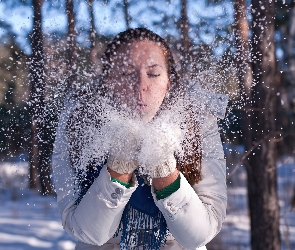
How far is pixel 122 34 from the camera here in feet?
4.30

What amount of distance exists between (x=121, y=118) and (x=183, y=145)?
22 centimetres

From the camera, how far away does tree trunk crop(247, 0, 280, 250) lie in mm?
3432

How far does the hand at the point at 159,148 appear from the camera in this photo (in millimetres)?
1108

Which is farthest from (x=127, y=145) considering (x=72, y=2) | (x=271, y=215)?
(x=271, y=215)

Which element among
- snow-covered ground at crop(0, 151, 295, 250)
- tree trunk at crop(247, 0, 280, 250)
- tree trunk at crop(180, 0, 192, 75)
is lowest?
snow-covered ground at crop(0, 151, 295, 250)

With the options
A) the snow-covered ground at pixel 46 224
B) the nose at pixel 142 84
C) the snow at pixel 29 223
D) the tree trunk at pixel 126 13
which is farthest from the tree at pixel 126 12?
the snow at pixel 29 223

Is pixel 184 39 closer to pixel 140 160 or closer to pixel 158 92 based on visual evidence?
pixel 158 92

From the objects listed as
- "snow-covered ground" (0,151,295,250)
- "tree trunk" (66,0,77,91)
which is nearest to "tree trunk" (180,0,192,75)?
"tree trunk" (66,0,77,91)

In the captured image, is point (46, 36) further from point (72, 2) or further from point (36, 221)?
point (36, 221)

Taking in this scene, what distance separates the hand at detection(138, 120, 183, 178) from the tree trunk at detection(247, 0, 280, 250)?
223cm

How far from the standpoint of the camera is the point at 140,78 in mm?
1252

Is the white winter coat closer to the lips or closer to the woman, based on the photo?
the woman

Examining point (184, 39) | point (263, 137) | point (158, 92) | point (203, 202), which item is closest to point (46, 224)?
point (263, 137)

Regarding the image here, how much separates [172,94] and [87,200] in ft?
1.25
